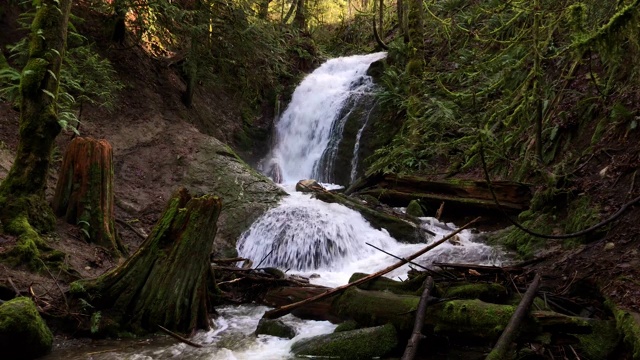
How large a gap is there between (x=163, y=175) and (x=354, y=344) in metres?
7.40

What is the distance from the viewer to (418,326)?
11.5 ft

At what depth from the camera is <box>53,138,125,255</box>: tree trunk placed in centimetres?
660

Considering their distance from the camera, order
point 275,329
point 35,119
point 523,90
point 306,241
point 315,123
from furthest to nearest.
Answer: point 315,123 → point 306,241 → point 523,90 → point 35,119 → point 275,329

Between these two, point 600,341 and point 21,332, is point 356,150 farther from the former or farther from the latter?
point 21,332

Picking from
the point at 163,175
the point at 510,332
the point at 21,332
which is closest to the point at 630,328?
the point at 510,332

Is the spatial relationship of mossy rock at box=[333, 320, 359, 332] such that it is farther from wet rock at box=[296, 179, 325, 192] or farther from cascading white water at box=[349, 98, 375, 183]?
cascading white water at box=[349, 98, 375, 183]

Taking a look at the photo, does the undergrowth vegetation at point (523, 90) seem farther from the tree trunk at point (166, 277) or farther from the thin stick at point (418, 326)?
the tree trunk at point (166, 277)

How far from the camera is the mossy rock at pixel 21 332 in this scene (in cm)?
386

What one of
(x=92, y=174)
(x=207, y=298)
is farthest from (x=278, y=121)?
(x=207, y=298)

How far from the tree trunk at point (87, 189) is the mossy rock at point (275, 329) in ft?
8.80

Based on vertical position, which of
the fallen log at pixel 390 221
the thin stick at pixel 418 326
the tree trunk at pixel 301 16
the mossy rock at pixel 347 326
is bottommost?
the mossy rock at pixel 347 326

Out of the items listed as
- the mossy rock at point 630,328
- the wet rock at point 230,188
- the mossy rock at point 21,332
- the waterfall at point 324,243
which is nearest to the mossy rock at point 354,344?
the mossy rock at point 630,328

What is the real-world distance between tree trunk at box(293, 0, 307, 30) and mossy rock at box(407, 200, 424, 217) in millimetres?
15279

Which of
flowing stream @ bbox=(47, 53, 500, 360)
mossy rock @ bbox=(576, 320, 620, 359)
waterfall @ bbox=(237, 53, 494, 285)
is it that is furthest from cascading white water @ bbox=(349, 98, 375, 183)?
mossy rock @ bbox=(576, 320, 620, 359)
